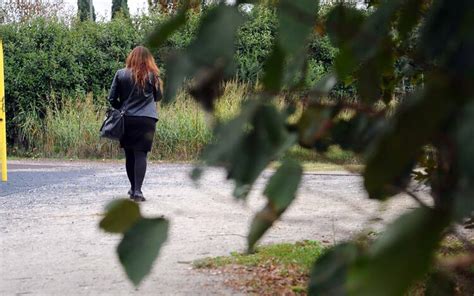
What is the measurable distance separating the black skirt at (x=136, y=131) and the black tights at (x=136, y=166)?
0.33 feet

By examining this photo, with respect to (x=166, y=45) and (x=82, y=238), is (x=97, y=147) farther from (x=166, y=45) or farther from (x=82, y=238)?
(x=166, y=45)

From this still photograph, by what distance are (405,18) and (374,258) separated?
469 mm

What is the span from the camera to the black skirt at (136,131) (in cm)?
905

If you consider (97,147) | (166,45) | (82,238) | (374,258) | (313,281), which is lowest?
(97,147)

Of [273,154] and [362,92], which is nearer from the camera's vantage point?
[273,154]

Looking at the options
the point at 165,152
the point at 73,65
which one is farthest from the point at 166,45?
the point at 73,65

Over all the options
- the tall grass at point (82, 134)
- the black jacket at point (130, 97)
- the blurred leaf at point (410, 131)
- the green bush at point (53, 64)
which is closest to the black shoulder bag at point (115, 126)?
the black jacket at point (130, 97)

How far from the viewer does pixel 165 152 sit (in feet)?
57.7

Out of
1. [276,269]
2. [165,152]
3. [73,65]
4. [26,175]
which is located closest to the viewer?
[276,269]

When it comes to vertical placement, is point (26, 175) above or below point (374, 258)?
below

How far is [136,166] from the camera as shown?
905 cm

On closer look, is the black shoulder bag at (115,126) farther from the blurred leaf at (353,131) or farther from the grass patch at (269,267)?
the blurred leaf at (353,131)

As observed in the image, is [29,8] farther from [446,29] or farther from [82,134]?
[446,29]

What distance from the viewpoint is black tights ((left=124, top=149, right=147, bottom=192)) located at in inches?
352
